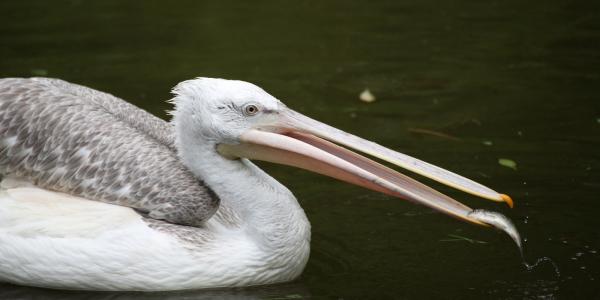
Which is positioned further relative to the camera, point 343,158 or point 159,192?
point 159,192

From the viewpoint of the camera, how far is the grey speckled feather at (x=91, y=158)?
4.40m

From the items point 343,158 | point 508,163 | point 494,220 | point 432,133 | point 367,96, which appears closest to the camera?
point 494,220

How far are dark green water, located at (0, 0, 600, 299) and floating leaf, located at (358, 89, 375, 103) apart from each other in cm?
10

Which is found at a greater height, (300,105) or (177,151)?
(177,151)

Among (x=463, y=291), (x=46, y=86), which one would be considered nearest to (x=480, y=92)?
(x=463, y=291)

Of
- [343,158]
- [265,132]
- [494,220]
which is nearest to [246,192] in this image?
[265,132]

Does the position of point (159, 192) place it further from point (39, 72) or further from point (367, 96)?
point (39, 72)

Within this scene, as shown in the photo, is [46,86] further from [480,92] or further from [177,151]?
[480,92]

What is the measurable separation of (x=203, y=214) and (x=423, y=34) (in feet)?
15.1

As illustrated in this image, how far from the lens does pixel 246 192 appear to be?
441 cm

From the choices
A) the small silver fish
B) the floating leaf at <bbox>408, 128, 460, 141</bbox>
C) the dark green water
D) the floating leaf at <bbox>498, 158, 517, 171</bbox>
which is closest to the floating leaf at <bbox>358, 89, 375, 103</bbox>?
the dark green water

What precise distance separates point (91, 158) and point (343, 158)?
1.15 meters

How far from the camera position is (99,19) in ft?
30.5

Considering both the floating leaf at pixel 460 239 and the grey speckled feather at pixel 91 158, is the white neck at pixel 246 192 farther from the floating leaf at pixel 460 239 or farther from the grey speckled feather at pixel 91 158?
the floating leaf at pixel 460 239
